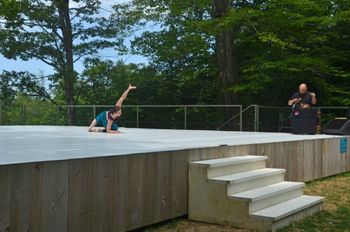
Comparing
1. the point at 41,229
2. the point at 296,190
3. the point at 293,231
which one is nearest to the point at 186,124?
the point at 296,190

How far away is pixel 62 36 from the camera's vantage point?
21.2 meters

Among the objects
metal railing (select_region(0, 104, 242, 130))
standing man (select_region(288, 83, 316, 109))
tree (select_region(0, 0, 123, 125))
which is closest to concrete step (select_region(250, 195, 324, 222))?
standing man (select_region(288, 83, 316, 109))

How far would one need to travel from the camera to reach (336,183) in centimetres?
722

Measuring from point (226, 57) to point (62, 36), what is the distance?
922cm

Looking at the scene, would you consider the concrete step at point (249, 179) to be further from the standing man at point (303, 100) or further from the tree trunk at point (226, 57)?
the tree trunk at point (226, 57)

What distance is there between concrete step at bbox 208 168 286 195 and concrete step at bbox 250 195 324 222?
31cm

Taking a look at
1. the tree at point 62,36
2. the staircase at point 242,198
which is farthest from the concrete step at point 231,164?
the tree at point 62,36

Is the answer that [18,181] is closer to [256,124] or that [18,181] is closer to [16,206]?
[16,206]

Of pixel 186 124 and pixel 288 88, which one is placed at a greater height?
pixel 288 88

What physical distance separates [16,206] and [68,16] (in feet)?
62.8

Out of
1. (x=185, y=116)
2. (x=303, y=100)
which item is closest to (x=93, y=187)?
(x=303, y=100)

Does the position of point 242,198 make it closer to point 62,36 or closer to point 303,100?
point 303,100

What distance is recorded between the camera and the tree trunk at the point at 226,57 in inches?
588

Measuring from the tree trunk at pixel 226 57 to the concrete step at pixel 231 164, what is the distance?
9.69m
